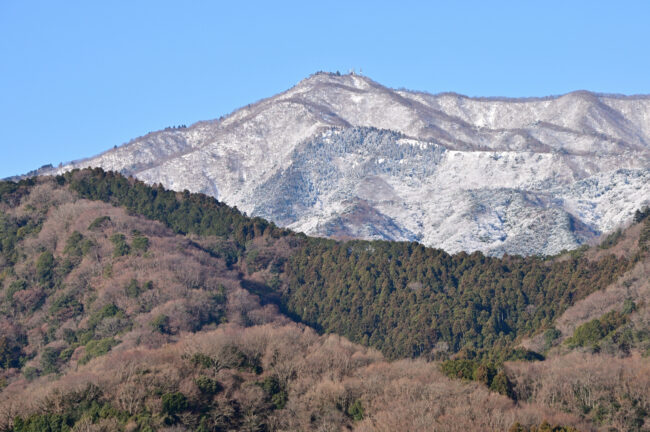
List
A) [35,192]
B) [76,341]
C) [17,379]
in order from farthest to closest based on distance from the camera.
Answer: [35,192], [76,341], [17,379]

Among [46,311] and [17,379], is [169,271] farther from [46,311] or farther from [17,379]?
[17,379]

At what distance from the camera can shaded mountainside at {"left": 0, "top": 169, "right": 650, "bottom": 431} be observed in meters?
71.4

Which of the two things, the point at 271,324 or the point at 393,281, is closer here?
the point at 271,324

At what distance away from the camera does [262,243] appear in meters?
148

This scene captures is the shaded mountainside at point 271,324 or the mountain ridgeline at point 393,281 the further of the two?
the mountain ridgeline at point 393,281

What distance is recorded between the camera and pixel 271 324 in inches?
4146

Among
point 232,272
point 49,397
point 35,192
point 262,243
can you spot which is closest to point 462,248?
point 262,243

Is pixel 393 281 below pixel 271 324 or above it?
above

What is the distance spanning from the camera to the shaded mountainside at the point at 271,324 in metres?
71.4

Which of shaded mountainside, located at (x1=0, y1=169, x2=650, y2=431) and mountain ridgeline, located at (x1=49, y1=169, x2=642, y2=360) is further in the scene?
mountain ridgeline, located at (x1=49, y1=169, x2=642, y2=360)

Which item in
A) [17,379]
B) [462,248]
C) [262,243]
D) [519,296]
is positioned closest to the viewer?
[17,379]

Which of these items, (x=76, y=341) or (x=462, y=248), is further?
(x=462, y=248)

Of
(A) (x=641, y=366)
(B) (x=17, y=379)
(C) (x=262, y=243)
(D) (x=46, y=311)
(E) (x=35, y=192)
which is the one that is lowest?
(A) (x=641, y=366)

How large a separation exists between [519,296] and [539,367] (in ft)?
129
